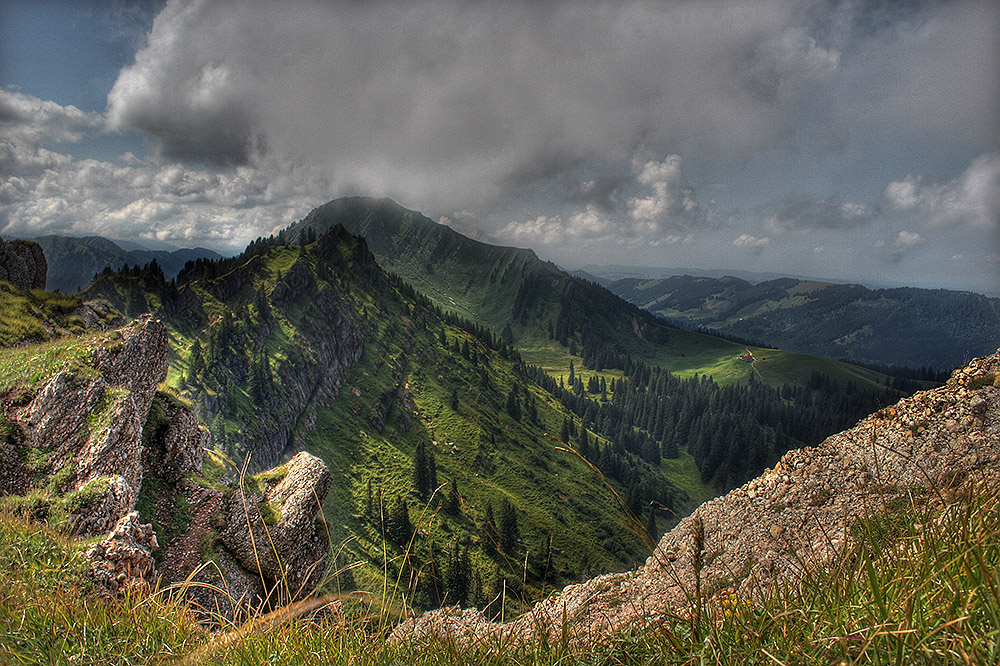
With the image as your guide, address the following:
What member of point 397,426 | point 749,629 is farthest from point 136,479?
point 397,426

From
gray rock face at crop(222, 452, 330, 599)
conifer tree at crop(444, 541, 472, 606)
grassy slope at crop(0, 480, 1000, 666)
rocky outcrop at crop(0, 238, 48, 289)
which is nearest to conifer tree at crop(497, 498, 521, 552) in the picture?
conifer tree at crop(444, 541, 472, 606)

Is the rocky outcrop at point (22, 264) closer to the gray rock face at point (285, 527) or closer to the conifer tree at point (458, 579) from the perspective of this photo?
the gray rock face at point (285, 527)

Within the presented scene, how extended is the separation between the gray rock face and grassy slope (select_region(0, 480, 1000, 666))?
39.8 ft

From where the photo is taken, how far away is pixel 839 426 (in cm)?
18175

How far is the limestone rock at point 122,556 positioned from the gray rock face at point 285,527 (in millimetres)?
3603

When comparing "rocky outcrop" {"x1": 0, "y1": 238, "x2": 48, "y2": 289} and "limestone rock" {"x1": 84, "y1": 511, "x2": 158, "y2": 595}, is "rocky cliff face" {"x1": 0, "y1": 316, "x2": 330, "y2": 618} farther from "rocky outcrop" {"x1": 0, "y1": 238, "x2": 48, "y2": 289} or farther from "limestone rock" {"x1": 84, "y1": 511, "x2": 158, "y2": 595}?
"rocky outcrop" {"x1": 0, "y1": 238, "x2": 48, "y2": 289}

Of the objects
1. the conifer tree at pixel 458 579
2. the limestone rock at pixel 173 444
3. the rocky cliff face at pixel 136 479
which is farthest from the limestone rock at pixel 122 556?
the conifer tree at pixel 458 579

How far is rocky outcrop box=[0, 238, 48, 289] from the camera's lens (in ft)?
101

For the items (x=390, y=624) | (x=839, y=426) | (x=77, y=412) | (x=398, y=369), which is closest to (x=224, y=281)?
(x=398, y=369)

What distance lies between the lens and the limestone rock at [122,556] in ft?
25.1

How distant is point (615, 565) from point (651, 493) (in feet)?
177

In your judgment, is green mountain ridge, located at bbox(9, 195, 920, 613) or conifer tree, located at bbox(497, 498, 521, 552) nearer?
conifer tree, located at bbox(497, 498, 521, 552)

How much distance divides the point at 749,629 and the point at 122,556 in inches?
459

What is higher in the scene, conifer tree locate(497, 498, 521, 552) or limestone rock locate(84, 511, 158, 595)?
limestone rock locate(84, 511, 158, 595)
